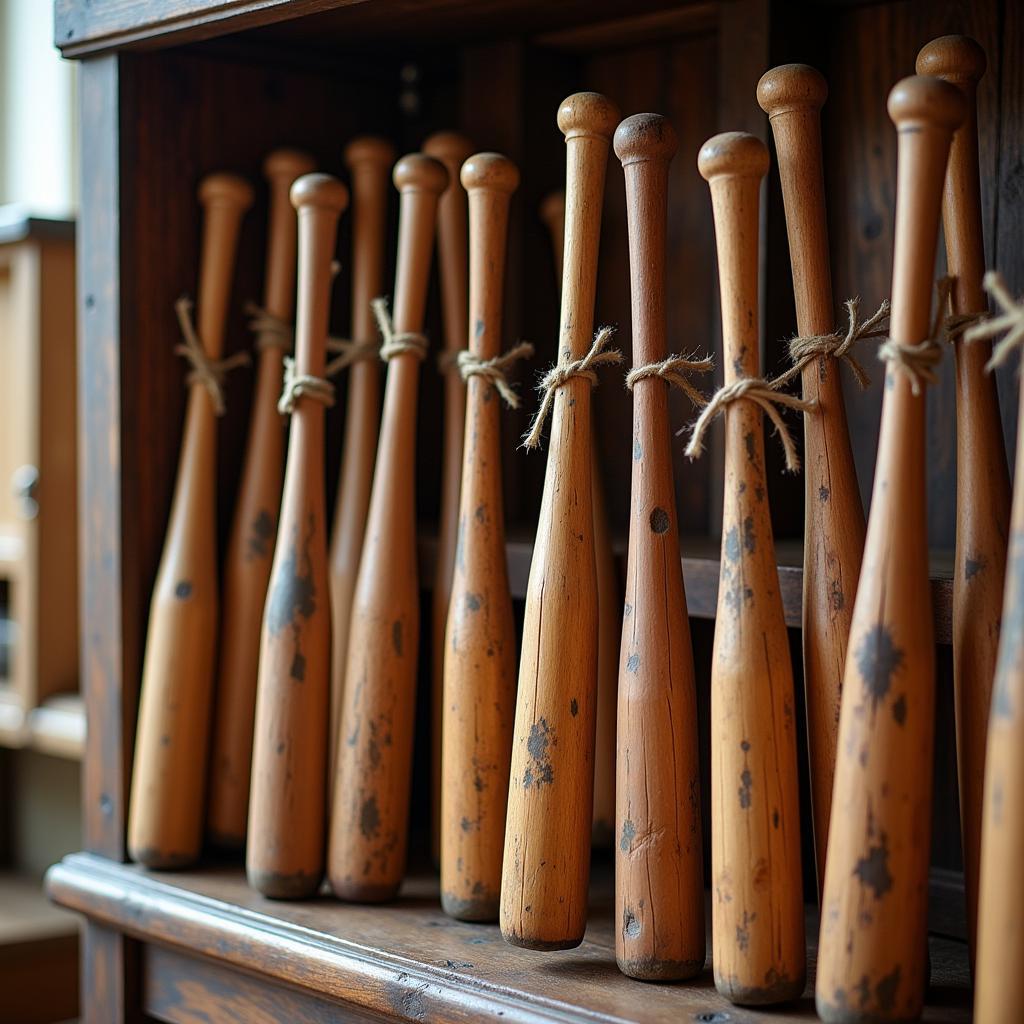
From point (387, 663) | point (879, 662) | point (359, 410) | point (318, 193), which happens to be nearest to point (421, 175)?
point (318, 193)

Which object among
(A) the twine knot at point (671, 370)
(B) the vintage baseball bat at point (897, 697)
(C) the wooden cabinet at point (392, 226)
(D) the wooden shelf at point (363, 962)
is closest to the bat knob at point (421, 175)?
(C) the wooden cabinet at point (392, 226)

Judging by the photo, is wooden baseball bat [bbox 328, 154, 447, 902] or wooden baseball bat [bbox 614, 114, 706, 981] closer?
wooden baseball bat [bbox 614, 114, 706, 981]

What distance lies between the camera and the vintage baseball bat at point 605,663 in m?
0.85

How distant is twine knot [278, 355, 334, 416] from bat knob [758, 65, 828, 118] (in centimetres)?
33

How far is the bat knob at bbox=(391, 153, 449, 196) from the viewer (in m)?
0.82

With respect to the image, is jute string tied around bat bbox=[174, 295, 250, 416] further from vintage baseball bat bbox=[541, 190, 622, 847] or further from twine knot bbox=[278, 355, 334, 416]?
vintage baseball bat bbox=[541, 190, 622, 847]

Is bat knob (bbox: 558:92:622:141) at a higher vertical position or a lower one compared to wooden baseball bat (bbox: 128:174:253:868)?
higher

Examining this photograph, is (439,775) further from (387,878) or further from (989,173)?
(989,173)

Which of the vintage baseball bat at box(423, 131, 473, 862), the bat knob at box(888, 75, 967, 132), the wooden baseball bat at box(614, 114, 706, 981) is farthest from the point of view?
the vintage baseball bat at box(423, 131, 473, 862)

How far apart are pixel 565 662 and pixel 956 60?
347 millimetres

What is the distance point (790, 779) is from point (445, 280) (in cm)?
43

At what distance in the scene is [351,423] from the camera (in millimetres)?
938

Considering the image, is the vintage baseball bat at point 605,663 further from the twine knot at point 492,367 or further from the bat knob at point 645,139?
the bat knob at point 645,139

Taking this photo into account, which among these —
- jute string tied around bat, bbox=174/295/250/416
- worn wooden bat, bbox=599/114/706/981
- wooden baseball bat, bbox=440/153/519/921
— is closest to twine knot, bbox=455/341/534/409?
wooden baseball bat, bbox=440/153/519/921
